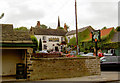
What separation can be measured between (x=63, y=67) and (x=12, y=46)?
405 centimetres

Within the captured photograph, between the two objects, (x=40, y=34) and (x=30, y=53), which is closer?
(x=30, y=53)

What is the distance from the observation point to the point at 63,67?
12516mm

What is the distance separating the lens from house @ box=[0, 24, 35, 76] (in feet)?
36.4

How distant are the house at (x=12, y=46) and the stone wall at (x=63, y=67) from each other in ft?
3.31

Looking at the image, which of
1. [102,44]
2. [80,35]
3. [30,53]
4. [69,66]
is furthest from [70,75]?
[80,35]

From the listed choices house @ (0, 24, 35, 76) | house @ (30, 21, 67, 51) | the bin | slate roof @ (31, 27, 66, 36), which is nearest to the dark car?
house @ (0, 24, 35, 76)

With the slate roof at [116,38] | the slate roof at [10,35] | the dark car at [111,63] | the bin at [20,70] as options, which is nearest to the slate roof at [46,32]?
the slate roof at [116,38]

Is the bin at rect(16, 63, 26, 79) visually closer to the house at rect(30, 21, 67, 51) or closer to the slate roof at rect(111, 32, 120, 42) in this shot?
the slate roof at rect(111, 32, 120, 42)

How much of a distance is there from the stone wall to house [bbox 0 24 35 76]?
1.01m

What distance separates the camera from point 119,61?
1598cm

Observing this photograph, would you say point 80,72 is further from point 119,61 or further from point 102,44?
point 102,44

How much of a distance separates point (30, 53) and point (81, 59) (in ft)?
13.5

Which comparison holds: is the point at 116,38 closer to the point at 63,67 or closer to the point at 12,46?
the point at 63,67

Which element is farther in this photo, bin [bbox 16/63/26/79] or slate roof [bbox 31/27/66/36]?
slate roof [bbox 31/27/66/36]
